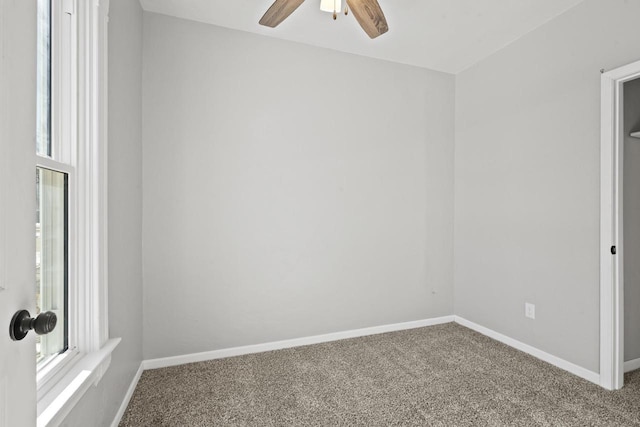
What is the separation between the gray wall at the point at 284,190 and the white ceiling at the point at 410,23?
116 millimetres

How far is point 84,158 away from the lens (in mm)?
1438

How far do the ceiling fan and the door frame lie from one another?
4.97 feet

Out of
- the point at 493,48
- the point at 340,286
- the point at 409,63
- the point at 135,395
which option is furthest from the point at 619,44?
the point at 135,395

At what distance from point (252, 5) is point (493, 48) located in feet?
6.79

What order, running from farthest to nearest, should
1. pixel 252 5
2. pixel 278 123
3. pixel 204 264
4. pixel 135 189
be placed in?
pixel 278 123 < pixel 204 264 < pixel 252 5 < pixel 135 189

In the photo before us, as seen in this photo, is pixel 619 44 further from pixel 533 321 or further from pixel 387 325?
pixel 387 325

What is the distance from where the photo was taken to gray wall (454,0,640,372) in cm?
226

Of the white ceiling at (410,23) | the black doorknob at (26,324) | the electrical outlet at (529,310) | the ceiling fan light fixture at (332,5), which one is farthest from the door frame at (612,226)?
the black doorknob at (26,324)

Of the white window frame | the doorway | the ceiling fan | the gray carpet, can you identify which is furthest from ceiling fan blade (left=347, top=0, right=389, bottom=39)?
the gray carpet

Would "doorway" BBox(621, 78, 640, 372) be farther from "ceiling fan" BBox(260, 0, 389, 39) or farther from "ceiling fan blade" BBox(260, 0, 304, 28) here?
"ceiling fan blade" BBox(260, 0, 304, 28)

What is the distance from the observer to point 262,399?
203 centimetres

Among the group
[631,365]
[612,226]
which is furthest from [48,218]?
[631,365]

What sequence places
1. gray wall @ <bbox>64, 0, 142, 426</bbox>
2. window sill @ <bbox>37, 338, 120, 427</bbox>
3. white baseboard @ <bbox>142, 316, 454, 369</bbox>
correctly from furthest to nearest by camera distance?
white baseboard @ <bbox>142, 316, 454, 369</bbox>, gray wall @ <bbox>64, 0, 142, 426</bbox>, window sill @ <bbox>37, 338, 120, 427</bbox>

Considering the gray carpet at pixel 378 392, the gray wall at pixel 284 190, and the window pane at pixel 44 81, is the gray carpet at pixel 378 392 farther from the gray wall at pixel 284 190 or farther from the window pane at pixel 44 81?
the window pane at pixel 44 81
